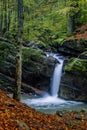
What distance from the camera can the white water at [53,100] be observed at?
18591mm

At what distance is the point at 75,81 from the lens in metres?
21.9

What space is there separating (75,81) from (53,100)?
7.44 ft

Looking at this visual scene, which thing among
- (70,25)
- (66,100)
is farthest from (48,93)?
(70,25)

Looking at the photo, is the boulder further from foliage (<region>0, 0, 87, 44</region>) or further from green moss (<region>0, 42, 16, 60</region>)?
green moss (<region>0, 42, 16, 60</region>)

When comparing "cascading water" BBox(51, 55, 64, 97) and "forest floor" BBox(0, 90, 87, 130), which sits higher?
"forest floor" BBox(0, 90, 87, 130)

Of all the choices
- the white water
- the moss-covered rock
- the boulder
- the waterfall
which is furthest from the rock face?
the boulder

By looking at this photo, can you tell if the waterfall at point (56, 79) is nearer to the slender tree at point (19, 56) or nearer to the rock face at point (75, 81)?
the rock face at point (75, 81)

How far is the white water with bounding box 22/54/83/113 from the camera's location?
18.6m

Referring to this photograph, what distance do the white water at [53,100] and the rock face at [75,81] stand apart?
2.59 feet

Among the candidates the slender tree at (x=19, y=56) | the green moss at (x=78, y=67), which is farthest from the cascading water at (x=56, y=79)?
the slender tree at (x=19, y=56)

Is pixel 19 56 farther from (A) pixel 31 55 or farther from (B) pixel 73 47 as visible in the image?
(B) pixel 73 47

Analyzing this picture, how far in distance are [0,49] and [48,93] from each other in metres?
5.68

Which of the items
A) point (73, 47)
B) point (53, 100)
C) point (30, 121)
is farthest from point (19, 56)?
point (73, 47)

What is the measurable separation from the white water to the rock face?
0.79 meters
